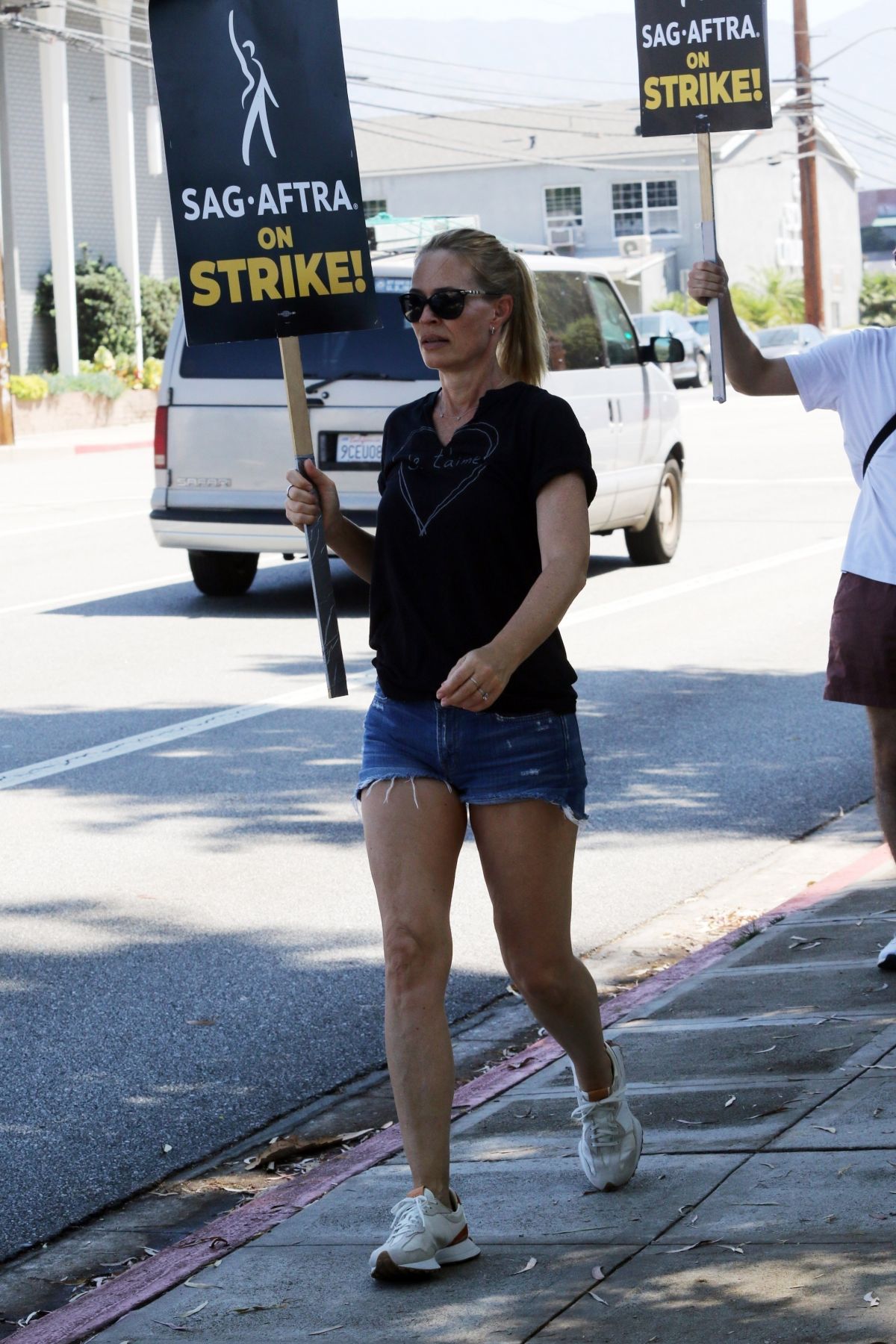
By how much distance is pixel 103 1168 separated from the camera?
4.60 meters

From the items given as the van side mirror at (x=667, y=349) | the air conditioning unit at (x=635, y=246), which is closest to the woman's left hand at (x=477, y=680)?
the van side mirror at (x=667, y=349)

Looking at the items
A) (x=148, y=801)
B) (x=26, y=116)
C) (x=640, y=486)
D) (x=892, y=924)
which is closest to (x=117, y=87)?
(x=26, y=116)

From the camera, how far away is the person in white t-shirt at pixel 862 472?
493 cm

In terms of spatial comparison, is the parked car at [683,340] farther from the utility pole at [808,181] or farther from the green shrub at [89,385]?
the green shrub at [89,385]

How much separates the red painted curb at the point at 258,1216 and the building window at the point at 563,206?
7053 centimetres

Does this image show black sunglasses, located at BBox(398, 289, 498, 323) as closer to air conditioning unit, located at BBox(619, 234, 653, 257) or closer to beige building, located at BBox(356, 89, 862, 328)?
air conditioning unit, located at BBox(619, 234, 653, 257)

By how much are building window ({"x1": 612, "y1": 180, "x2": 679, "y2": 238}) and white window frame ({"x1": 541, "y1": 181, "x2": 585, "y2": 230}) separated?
1.41 metres

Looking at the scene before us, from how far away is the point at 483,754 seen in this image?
3738 millimetres

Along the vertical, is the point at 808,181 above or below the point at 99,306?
above

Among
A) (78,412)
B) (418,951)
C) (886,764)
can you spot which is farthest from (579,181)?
(418,951)

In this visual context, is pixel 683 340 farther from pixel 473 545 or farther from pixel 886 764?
pixel 473 545

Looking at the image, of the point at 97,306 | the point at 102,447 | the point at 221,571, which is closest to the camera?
the point at 221,571

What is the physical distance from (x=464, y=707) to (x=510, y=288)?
92cm

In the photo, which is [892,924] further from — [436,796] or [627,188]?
[627,188]
